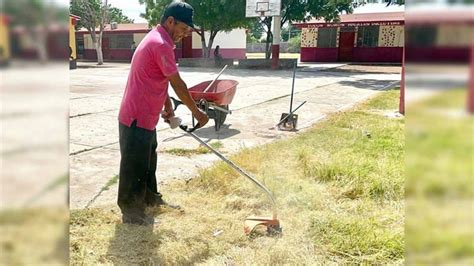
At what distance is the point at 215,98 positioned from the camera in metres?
6.14

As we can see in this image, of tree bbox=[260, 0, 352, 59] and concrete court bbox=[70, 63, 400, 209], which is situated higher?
tree bbox=[260, 0, 352, 59]

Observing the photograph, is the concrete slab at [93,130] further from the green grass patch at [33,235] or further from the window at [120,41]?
the window at [120,41]

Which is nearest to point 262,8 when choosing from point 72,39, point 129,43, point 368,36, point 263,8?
point 263,8

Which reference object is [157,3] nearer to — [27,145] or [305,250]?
[305,250]

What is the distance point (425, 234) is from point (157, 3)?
74.3 feet

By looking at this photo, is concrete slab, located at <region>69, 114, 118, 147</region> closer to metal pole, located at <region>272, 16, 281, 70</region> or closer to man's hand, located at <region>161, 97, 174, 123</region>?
man's hand, located at <region>161, 97, 174, 123</region>

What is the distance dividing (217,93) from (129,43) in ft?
80.4

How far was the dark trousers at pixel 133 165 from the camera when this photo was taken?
3.00m

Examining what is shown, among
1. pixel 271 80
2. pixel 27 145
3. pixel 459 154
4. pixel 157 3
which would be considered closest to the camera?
pixel 459 154

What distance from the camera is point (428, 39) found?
58 cm

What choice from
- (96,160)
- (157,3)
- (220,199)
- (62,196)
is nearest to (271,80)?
(157,3)

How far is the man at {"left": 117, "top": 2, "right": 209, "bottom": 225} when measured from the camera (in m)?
2.85

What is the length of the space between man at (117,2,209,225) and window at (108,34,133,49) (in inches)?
1060

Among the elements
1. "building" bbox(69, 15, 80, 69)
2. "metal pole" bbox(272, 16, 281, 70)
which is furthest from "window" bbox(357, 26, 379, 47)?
"building" bbox(69, 15, 80, 69)
